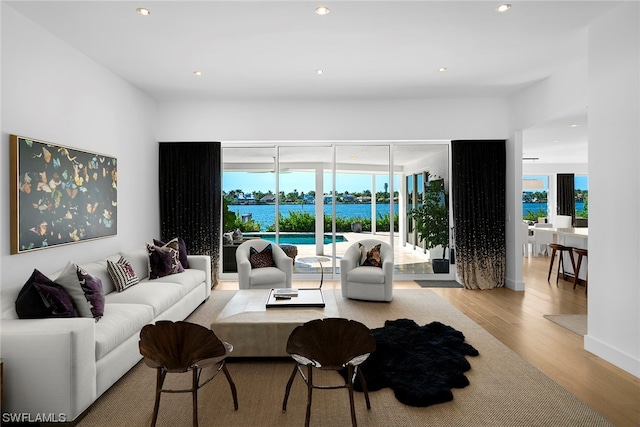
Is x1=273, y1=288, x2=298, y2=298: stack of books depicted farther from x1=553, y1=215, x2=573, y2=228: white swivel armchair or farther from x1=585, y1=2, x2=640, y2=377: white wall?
x1=553, y1=215, x2=573, y2=228: white swivel armchair

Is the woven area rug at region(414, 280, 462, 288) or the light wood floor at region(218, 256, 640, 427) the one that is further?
the woven area rug at region(414, 280, 462, 288)

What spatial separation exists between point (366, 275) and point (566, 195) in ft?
33.1

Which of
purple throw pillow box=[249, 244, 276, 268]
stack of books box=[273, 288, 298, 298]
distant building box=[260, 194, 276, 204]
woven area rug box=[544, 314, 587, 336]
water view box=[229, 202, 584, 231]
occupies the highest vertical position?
distant building box=[260, 194, 276, 204]

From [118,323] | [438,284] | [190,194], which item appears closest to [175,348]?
[118,323]

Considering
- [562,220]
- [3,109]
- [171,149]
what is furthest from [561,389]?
[562,220]

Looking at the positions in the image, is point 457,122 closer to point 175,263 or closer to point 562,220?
point 175,263

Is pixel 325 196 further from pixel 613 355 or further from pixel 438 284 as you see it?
pixel 613 355

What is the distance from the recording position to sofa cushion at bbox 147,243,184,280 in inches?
196

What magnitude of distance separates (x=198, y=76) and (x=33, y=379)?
392 cm

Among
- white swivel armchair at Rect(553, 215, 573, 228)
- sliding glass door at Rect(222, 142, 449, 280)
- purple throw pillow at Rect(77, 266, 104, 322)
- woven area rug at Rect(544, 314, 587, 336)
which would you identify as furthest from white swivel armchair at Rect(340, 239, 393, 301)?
white swivel armchair at Rect(553, 215, 573, 228)

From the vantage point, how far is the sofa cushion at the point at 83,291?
3.09 metres

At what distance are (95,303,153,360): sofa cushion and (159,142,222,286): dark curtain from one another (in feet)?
9.83

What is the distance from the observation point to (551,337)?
4.16m

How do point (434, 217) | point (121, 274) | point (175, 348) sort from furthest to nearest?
point (434, 217), point (121, 274), point (175, 348)
